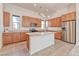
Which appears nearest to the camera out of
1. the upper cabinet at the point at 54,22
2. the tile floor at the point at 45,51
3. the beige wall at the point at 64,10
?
the tile floor at the point at 45,51

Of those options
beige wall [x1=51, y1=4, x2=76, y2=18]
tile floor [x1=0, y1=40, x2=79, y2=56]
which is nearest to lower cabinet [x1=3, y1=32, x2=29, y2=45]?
tile floor [x1=0, y1=40, x2=79, y2=56]

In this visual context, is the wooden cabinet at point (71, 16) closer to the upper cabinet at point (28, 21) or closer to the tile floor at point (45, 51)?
the tile floor at point (45, 51)

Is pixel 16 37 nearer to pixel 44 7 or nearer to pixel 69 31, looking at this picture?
pixel 44 7

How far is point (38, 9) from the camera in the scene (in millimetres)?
4902

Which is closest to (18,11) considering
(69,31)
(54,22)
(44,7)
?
(44,7)

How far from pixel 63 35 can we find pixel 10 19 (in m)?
3.05

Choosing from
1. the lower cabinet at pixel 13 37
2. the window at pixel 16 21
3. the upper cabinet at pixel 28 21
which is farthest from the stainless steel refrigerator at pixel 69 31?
the window at pixel 16 21

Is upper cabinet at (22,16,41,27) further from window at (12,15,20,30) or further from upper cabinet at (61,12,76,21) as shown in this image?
upper cabinet at (61,12,76,21)

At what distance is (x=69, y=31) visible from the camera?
617 cm

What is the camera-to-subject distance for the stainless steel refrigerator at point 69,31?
591cm

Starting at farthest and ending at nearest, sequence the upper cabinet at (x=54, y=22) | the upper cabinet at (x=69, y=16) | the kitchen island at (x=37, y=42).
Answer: the upper cabinet at (x=69, y=16) < the upper cabinet at (x=54, y=22) < the kitchen island at (x=37, y=42)

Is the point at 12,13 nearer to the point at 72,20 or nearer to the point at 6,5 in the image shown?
the point at 6,5

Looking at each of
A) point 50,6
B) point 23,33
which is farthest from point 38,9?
point 23,33

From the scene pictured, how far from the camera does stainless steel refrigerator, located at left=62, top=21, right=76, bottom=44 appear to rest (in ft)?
19.4
